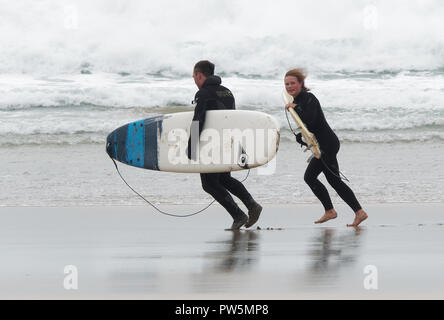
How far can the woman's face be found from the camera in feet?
20.6

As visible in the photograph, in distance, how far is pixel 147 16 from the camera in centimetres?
2483

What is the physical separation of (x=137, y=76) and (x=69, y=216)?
14044mm

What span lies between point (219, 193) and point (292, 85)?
3.32 feet

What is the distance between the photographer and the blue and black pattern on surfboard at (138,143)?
23.5 ft

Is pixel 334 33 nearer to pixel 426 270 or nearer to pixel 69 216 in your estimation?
pixel 69 216

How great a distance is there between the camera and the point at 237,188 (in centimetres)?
646

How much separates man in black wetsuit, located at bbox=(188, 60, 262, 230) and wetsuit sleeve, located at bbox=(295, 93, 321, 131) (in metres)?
0.59

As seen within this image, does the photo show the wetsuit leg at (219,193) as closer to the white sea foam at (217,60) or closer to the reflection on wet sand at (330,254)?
the reflection on wet sand at (330,254)

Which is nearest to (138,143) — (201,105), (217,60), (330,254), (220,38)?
(201,105)

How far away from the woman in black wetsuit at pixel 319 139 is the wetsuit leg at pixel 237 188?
50cm
